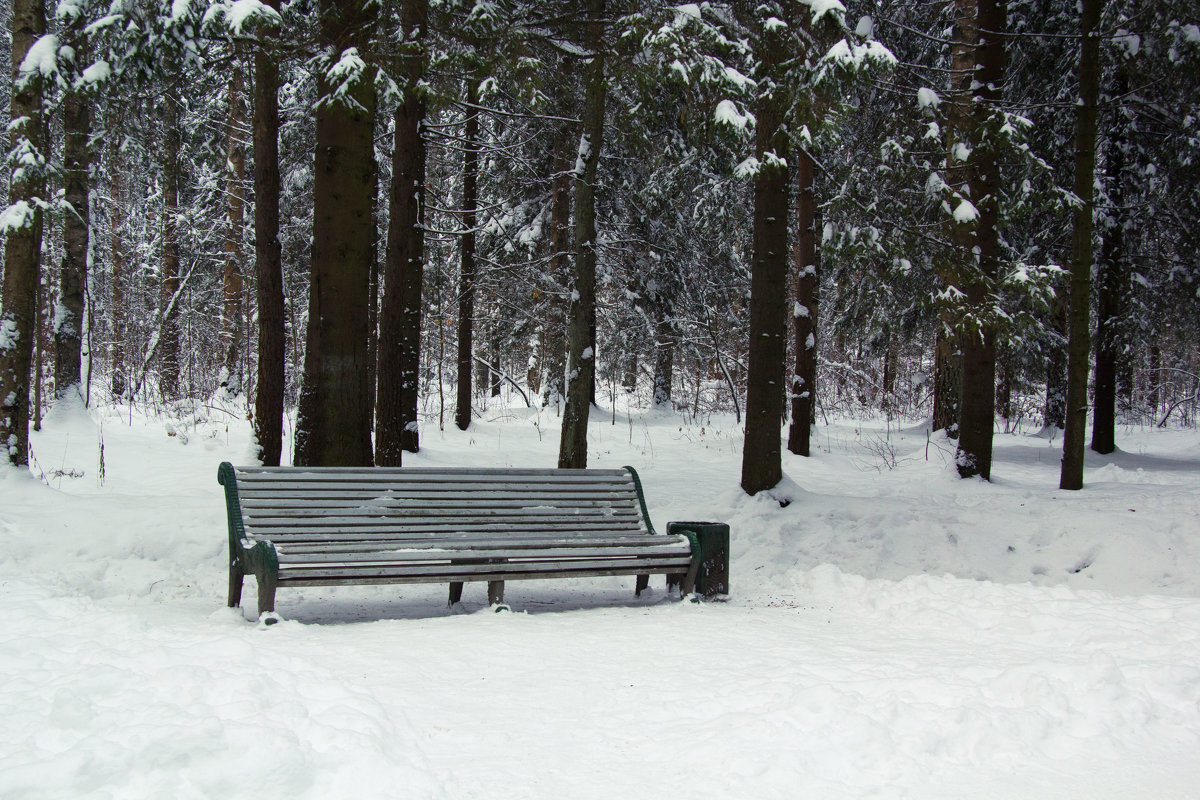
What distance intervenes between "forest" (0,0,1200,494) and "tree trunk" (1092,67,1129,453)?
5 centimetres

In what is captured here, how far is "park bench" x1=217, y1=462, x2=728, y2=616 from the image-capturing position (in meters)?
5.28

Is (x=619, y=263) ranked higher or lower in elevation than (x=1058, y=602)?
higher

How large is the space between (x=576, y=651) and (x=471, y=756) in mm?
1441

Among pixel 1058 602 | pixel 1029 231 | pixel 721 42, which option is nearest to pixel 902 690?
pixel 1058 602

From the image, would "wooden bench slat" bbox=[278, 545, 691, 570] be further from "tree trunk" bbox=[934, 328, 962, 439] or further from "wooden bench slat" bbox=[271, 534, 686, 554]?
"tree trunk" bbox=[934, 328, 962, 439]

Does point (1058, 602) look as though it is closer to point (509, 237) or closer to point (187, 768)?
point (187, 768)

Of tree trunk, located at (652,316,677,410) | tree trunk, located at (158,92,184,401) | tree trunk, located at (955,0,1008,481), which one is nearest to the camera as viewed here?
tree trunk, located at (955,0,1008,481)

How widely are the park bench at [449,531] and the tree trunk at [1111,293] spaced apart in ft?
35.6

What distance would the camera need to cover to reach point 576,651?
475cm

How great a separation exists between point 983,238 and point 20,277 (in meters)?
10.5

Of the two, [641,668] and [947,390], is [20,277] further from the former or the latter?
[947,390]

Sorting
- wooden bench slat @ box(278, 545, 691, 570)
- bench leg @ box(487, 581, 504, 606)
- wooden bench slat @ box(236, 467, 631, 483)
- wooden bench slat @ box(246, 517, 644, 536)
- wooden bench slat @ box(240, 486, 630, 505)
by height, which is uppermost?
wooden bench slat @ box(236, 467, 631, 483)

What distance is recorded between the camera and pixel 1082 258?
9.68m

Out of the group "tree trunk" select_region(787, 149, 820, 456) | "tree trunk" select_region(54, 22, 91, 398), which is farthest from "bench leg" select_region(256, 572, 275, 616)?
"tree trunk" select_region(787, 149, 820, 456)
